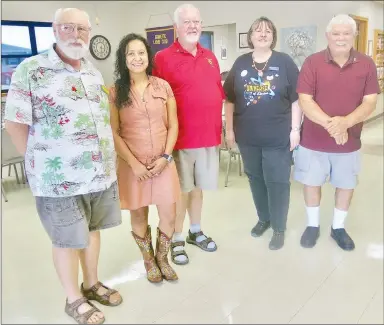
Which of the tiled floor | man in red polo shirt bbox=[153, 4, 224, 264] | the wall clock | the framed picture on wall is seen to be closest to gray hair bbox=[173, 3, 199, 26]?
man in red polo shirt bbox=[153, 4, 224, 264]

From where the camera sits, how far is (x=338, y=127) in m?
1.97

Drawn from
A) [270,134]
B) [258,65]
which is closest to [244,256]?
[270,134]

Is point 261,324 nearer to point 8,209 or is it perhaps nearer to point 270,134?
point 270,134

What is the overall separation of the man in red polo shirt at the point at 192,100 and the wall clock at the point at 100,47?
4.60 metres

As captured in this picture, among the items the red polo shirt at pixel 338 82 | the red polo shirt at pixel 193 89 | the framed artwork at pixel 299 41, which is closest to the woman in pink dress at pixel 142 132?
the red polo shirt at pixel 193 89

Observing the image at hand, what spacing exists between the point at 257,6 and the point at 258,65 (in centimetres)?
381

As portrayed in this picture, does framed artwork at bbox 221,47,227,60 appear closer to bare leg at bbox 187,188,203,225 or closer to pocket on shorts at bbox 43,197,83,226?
bare leg at bbox 187,188,203,225

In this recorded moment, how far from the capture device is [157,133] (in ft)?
5.95

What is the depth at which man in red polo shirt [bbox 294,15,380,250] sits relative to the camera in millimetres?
1978

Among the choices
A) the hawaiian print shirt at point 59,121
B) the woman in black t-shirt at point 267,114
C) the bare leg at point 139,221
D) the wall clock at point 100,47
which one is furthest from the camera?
the wall clock at point 100,47

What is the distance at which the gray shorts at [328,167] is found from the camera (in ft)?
7.10

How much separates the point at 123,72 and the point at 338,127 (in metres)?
1.14

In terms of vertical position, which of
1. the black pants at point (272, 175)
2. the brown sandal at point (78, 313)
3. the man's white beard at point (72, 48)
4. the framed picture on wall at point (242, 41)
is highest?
the framed picture on wall at point (242, 41)

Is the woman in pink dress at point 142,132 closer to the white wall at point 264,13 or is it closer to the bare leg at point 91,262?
the bare leg at point 91,262
